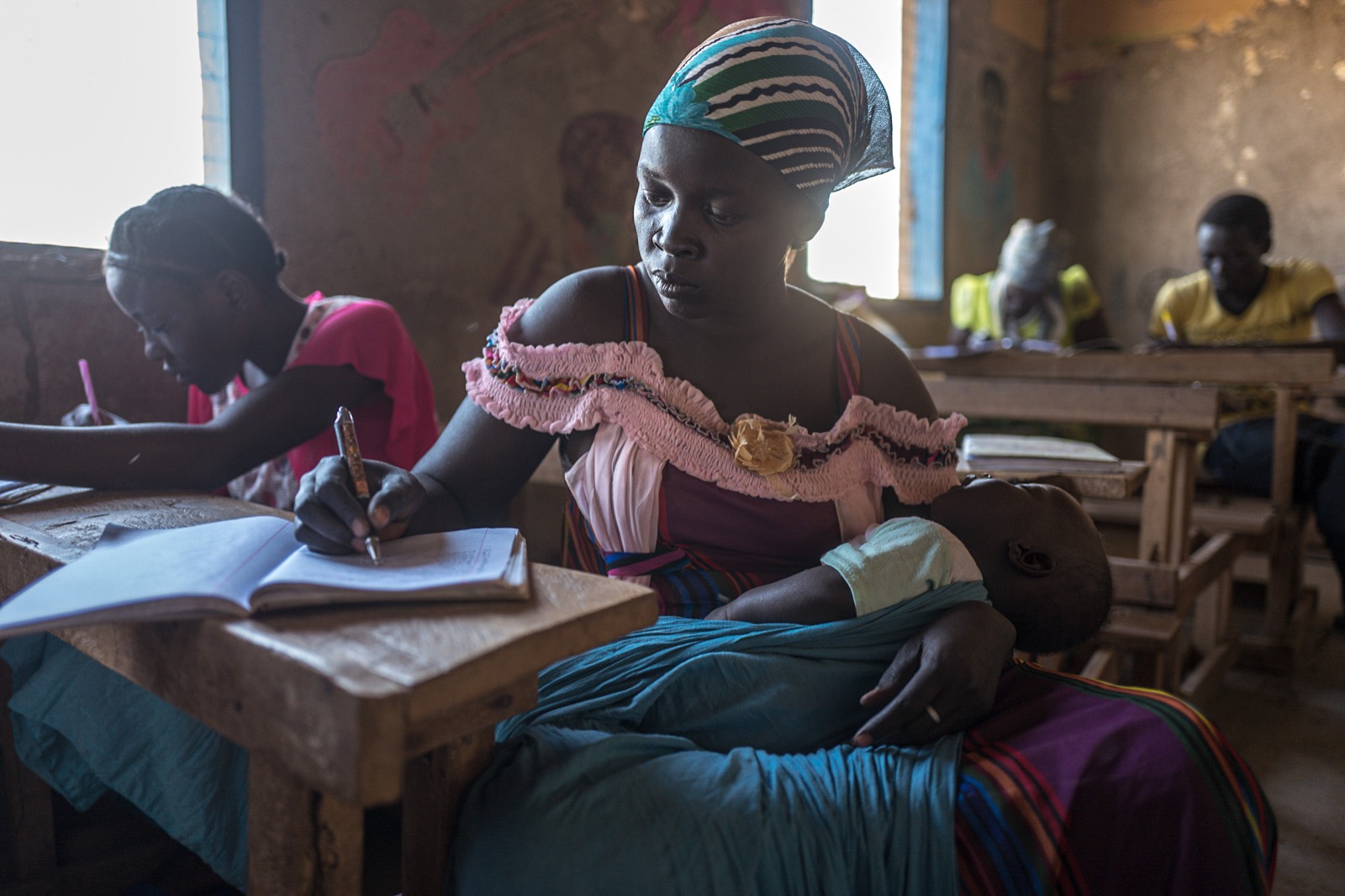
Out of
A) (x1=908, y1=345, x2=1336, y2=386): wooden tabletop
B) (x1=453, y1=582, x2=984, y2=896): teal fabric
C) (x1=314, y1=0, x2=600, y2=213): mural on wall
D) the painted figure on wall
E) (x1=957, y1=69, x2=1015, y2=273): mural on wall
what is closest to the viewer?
(x1=453, y1=582, x2=984, y2=896): teal fabric

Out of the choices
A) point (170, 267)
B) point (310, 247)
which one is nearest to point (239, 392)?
point (170, 267)

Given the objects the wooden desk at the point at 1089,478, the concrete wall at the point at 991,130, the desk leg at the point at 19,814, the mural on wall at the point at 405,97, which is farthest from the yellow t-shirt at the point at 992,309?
the desk leg at the point at 19,814

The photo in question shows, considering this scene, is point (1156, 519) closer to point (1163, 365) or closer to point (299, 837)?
point (1163, 365)

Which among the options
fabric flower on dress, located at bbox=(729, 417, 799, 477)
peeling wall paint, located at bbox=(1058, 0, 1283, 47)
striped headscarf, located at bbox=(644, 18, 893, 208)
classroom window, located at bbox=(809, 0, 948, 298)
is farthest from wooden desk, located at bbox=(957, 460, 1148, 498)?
peeling wall paint, located at bbox=(1058, 0, 1283, 47)

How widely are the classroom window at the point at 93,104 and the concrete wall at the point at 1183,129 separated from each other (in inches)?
326

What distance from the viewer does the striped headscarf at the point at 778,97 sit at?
4.47 feet

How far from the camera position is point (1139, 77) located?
341 inches

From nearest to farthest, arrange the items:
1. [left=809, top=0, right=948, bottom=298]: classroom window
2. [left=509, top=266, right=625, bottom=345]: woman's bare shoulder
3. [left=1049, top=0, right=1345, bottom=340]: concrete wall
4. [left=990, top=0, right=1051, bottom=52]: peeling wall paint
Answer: [left=509, top=266, right=625, bottom=345]: woman's bare shoulder → [left=809, top=0, right=948, bottom=298]: classroom window → [left=1049, top=0, right=1345, bottom=340]: concrete wall → [left=990, top=0, right=1051, bottom=52]: peeling wall paint

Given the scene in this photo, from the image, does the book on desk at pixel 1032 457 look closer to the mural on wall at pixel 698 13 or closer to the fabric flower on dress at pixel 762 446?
the fabric flower on dress at pixel 762 446

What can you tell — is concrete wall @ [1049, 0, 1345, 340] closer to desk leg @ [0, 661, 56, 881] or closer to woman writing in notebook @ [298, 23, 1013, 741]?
woman writing in notebook @ [298, 23, 1013, 741]

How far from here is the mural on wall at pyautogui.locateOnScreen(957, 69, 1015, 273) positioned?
8.05m

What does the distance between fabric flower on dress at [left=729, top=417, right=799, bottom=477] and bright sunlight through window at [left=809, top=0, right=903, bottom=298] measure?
16.3 feet

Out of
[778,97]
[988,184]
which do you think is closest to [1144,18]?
[988,184]

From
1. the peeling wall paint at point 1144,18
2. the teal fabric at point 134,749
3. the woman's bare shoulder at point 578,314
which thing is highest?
the peeling wall paint at point 1144,18
